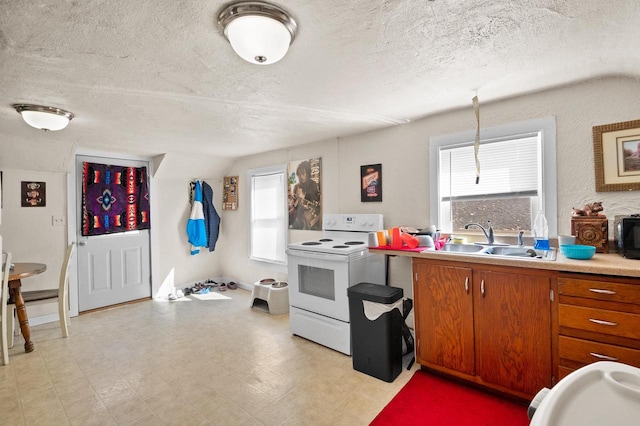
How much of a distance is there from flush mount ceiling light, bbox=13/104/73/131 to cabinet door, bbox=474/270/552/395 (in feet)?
11.0

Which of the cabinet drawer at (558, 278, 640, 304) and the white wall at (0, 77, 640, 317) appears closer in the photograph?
the cabinet drawer at (558, 278, 640, 304)

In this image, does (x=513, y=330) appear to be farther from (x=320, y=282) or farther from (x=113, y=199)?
(x=113, y=199)

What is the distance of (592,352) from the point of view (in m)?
1.69

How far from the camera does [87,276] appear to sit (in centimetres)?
389

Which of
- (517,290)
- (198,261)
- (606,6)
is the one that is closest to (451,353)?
(517,290)

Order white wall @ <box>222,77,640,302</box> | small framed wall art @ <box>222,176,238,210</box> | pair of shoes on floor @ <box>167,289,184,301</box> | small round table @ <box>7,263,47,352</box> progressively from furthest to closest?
small framed wall art @ <box>222,176,238,210</box>
pair of shoes on floor @ <box>167,289,184,301</box>
small round table @ <box>7,263,47,352</box>
white wall @ <box>222,77,640,302</box>

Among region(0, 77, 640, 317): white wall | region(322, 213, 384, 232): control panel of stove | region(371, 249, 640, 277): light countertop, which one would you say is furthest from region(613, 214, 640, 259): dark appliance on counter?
region(322, 213, 384, 232): control panel of stove

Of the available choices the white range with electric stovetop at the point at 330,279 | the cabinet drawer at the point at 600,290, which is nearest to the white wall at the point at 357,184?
the white range with electric stovetop at the point at 330,279

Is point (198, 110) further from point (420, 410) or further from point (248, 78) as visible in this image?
point (420, 410)

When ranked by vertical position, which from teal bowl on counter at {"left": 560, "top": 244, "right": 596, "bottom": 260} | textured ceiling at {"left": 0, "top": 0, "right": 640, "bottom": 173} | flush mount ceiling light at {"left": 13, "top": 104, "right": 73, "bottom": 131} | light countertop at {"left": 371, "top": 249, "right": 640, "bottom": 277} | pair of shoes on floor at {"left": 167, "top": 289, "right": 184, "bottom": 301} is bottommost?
pair of shoes on floor at {"left": 167, "top": 289, "right": 184, "bottom": 301}

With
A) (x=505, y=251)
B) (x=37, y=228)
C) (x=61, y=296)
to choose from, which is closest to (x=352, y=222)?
(x=505, y=251)

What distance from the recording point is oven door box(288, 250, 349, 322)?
2.63m

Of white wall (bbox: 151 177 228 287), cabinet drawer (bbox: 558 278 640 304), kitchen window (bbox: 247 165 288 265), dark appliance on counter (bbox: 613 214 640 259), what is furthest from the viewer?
white wall (bbox: 151 177 228 287)

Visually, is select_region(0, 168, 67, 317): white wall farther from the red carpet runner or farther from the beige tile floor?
the red carpet runner
